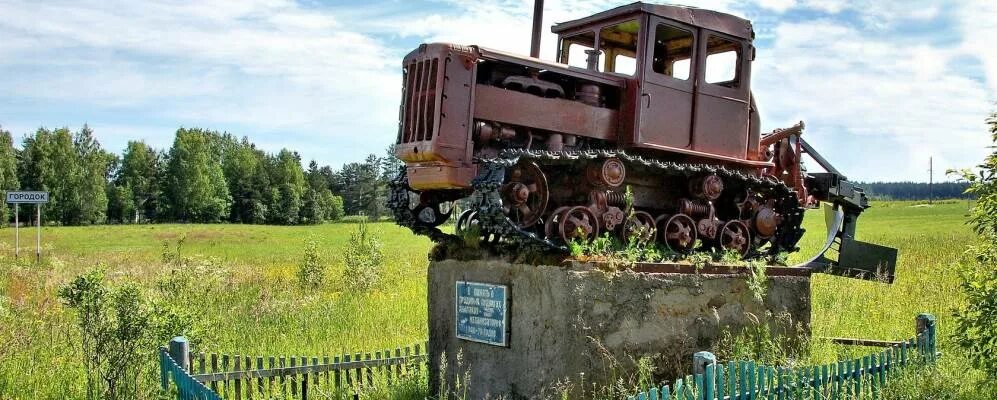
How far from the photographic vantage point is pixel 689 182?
29.7ft

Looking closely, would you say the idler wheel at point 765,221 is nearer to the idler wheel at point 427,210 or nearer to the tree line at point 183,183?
the idler wheel at point 427,210

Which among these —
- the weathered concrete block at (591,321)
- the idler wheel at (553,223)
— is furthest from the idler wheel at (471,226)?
the idler wheel at (553,223)

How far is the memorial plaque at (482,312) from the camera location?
318 inches

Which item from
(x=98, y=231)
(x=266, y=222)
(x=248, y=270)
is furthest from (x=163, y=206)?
(x=248, y=270)

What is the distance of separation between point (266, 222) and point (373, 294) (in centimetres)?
6266

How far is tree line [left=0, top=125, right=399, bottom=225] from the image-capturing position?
6359 centimetres

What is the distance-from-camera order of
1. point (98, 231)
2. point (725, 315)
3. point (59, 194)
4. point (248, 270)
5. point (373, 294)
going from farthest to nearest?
point (59, 194)
point (98, 231)
point (248, 270)
point (373, 294)
point (725, 315)

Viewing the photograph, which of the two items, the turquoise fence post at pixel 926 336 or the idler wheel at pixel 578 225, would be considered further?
the turquoise fence post at pixel 926 336

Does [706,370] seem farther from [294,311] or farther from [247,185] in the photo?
[247,185]

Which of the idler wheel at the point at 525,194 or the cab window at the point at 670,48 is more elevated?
the cab window at the point at 670,48

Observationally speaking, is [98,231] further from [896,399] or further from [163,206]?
[896,399]

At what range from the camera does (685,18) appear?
29.7 feet

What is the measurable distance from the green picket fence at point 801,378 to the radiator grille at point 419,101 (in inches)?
131

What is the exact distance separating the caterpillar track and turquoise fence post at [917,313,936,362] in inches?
65.8
